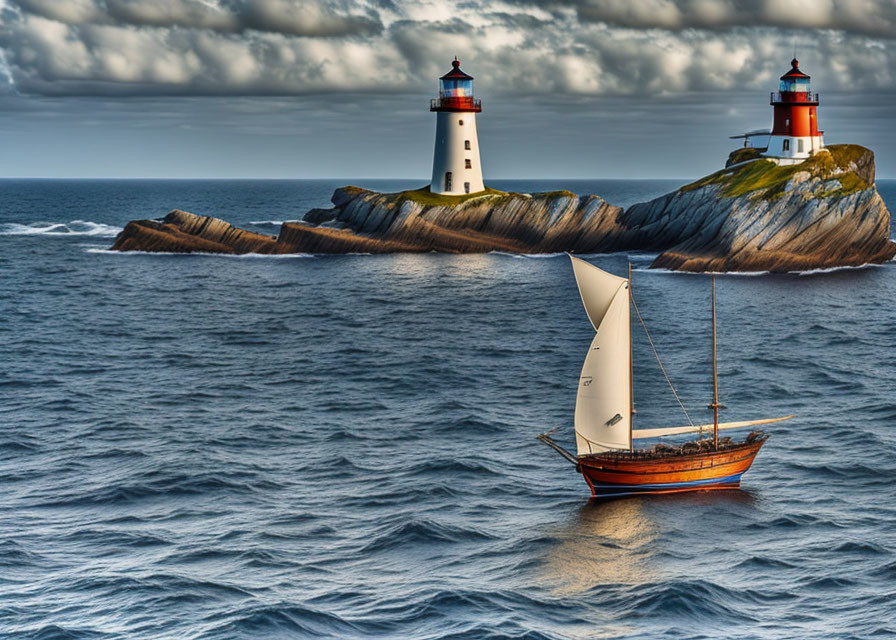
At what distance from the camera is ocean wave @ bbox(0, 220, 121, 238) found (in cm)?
13488

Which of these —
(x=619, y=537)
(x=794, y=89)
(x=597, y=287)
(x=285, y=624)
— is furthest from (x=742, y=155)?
(x=285, y=624)

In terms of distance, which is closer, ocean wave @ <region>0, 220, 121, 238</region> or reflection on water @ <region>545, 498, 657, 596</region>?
reflection on water @ <region>545, 498, 657, 596</region>

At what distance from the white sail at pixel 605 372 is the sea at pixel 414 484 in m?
1.94

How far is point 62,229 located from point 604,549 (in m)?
124

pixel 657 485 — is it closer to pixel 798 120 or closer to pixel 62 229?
pixel 798 120

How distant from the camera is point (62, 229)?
140 meters

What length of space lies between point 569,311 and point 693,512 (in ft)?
143

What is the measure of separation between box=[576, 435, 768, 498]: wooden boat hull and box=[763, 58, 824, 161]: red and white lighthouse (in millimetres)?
69924

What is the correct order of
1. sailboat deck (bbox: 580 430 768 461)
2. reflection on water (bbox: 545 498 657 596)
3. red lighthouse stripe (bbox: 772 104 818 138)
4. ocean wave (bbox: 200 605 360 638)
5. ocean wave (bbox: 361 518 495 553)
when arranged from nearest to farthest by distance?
1. ocean wave (bbox: 200 605 360 638)
2. reflection on water (bbox: 545 498 657 596)
3. ocean wave (bbox: 361 518 495 553)
4. sailboat deck (bbox: 580 430 768 461)
5. red lighthouse stripe (bbox: 772 104 818 138)

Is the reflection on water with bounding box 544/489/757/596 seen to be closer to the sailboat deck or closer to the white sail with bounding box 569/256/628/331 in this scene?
the sailboat deck

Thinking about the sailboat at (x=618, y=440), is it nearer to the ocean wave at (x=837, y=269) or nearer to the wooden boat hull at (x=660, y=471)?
the wooden boat hull at (x=660, y=471)

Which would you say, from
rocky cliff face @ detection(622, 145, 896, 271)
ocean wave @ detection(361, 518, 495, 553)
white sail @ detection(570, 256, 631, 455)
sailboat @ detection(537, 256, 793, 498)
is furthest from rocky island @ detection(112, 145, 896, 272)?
ocean wave @ detection(361, 518, 495, 553)

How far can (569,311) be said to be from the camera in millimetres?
77000

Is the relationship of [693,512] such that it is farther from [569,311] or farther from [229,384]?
[569,311]
